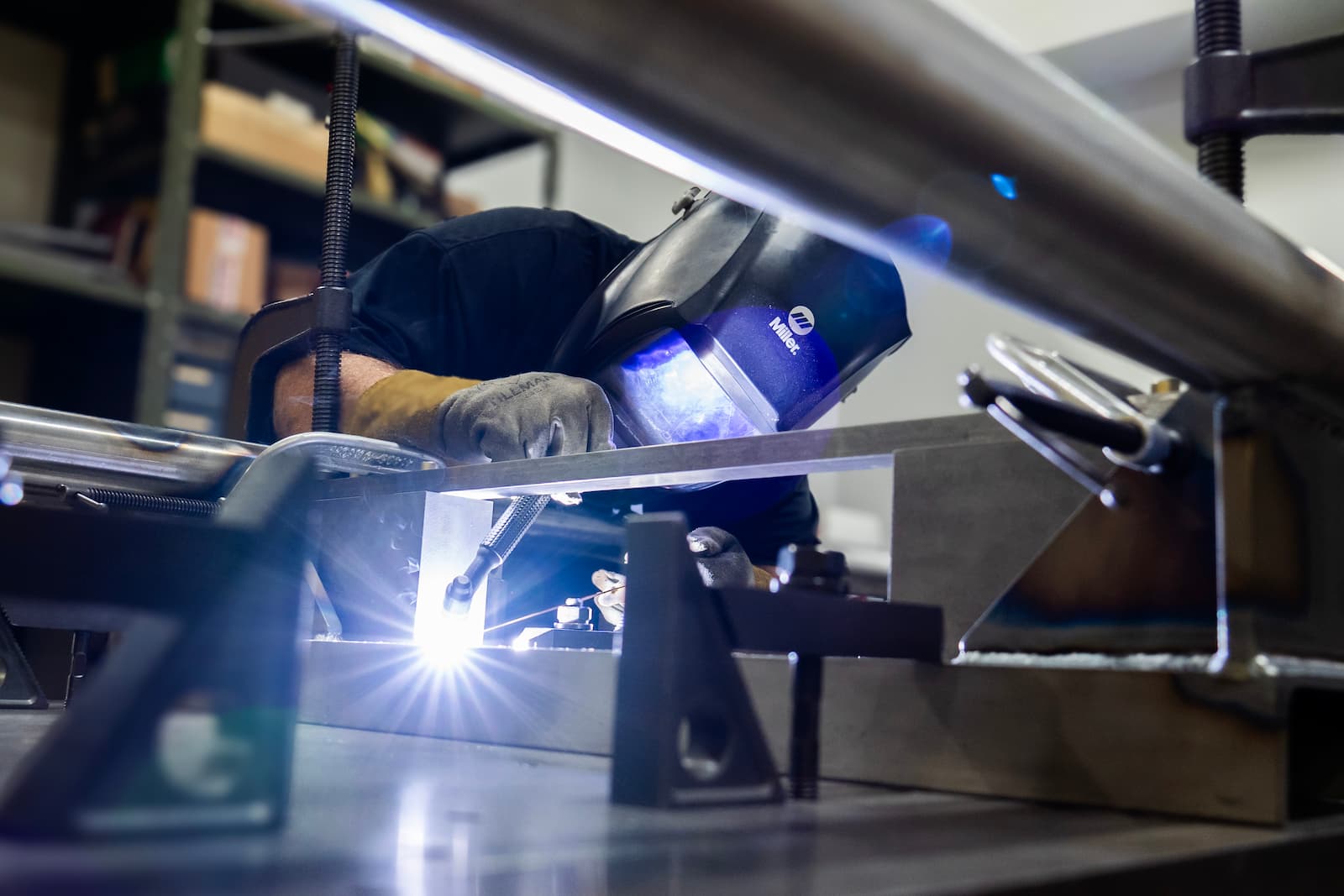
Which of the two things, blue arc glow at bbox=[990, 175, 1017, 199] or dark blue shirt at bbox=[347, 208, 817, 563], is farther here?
dark blue shirt at bbox=[347, 208, 817, 563]

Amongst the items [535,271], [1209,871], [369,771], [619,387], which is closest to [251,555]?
[369,771]

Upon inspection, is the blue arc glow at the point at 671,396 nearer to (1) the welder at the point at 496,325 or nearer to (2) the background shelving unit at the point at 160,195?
(1) the welder at the point at 496,325

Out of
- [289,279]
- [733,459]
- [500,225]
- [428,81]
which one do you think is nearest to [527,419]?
[733,459]

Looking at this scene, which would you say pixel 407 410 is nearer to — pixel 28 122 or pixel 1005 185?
pixel 1005 185

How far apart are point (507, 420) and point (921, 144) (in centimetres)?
82

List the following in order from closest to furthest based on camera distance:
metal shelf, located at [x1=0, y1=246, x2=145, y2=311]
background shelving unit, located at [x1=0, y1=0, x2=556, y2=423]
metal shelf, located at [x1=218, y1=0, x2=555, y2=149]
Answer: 1. metal shelf, located at [x1=0, y1=246, x2=145, y2=311]
2. background shelving unit, located at [x1=0, y1=0, x2=556, y2=423]
3. metal shelf, located at [x1=218, y1=0, x2=555, y2=149]

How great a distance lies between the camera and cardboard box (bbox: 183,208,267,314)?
2.80m

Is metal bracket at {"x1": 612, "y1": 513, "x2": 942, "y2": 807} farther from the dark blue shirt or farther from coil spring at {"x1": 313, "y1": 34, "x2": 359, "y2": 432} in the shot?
the dark blue shirt

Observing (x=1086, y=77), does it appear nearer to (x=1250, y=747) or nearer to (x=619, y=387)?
(x=619, y=387)

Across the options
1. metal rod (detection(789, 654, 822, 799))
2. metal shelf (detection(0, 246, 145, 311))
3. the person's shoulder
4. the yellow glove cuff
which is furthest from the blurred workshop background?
Result: metal rod (detection(789, 654, 822, 799))

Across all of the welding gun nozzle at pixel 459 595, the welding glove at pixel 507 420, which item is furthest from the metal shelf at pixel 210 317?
the welding gun nozzle at pixel 459 595

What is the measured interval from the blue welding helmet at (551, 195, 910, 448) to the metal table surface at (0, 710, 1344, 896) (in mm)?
605

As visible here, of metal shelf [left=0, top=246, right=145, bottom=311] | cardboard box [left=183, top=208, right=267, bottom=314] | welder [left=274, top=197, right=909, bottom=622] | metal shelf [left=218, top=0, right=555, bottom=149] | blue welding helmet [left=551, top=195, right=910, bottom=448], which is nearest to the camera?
blue welding helmet [left=551, top=195, right=910, bottom=448]

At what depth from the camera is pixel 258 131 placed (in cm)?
291
